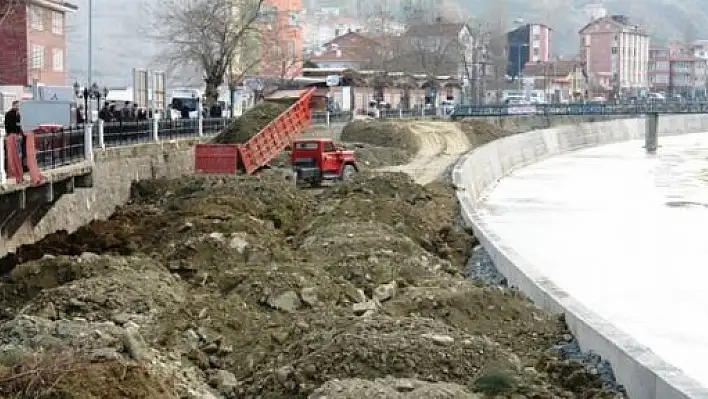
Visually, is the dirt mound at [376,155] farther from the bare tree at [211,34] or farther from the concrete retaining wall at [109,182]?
the concrete retaining wall at [109,182]

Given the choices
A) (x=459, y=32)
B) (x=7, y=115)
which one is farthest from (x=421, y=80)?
(x=7, y=115)

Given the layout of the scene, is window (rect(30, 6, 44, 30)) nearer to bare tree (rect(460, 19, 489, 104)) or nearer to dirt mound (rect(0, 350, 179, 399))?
dirt mound (rect(0, 350, 179, 399))

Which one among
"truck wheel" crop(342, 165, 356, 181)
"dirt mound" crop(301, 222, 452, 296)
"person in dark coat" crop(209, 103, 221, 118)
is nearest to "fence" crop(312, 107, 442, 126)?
"person in dark coat" crop(209, 103, 221, 118)

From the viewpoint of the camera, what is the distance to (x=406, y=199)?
3559 centimetres

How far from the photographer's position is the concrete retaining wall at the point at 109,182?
2586cm

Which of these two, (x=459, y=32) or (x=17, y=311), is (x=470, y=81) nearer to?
(x=459, y=32)

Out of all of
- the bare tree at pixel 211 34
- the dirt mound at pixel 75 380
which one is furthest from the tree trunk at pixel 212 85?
the dirt mound at pixel 75 380

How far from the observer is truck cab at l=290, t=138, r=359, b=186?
40.5 meters

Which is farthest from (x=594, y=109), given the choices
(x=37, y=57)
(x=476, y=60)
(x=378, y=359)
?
(x=378, y=359)

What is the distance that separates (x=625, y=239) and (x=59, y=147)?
831 inches

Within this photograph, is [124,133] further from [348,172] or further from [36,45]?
[36,45]

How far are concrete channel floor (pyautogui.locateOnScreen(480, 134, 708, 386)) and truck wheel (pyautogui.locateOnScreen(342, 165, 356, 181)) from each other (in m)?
5.53

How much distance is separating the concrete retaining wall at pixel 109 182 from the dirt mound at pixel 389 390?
1311cm

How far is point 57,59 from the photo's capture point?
69062mm
